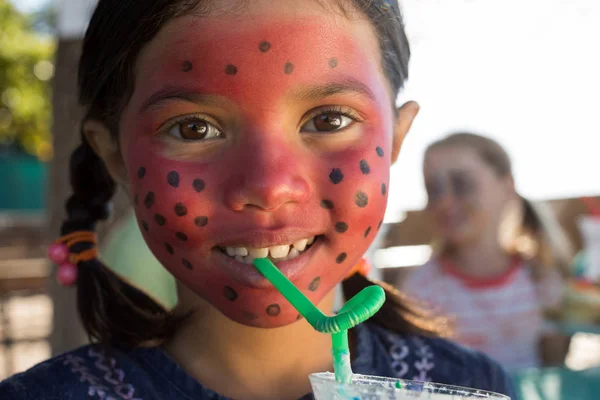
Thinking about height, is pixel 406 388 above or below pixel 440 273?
above

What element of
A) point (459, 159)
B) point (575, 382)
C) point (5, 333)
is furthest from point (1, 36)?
point (575, 382)

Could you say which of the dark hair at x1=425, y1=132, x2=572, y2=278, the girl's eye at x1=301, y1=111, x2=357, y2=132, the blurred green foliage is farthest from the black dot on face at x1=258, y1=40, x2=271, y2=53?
the blurred green foliage

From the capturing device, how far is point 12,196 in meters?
14.0

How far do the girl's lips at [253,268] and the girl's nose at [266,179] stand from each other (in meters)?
0.08

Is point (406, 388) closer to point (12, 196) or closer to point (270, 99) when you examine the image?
point (270, 99)

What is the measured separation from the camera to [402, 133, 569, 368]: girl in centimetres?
288

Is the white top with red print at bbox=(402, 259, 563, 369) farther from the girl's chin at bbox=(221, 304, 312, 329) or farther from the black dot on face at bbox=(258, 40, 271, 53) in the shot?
the black dot on face at bbox=(258, 40, 271, 53)

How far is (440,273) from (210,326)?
7.13 feet

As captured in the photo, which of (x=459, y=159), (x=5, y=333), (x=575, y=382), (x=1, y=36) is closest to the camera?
(x=575, y=382)

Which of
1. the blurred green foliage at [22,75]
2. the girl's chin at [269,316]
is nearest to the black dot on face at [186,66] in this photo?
the girl's chin at [269,316]

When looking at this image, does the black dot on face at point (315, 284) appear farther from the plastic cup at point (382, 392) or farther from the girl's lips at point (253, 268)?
the plastic cup at point (382, 392)

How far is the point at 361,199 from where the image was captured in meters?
0.98

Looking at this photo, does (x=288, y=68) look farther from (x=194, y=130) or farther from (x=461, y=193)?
(x=461, y=193)

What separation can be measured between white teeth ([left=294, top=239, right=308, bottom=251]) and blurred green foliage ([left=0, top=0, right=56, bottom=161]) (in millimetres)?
Result: 12971
